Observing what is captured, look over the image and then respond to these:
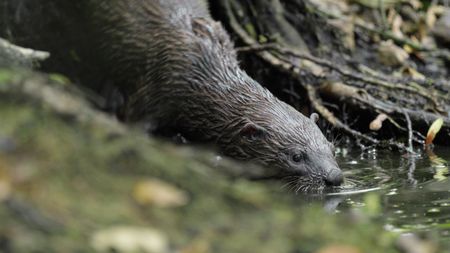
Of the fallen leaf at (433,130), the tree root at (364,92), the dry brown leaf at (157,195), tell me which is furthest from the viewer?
the tree root at (364,92)

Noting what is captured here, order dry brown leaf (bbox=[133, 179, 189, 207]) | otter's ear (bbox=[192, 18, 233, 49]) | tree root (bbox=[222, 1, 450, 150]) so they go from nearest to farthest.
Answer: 1. dry brown leaf (bbox=[133, 179, 189, 207])
2. otter's ear (bbox=[192, 18, 233, 49])
3. tree root (bbox=[222, 1, 450, 150])

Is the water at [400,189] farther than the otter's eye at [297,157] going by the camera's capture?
No

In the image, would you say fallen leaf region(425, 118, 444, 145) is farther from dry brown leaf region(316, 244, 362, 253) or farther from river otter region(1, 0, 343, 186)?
dry brown leaf region(316, 244, 362, 253)

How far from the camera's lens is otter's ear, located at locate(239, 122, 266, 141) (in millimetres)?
5820

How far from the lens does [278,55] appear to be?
7512mm

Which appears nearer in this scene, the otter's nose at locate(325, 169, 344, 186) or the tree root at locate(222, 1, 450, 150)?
the otter's nose at locate(325, 169, 344, 186)

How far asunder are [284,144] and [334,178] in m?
0.48

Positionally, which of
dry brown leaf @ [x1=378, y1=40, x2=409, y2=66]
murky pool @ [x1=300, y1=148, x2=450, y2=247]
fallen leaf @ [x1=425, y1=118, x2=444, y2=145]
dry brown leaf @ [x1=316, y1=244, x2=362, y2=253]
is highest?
dry brown leaf @ [x1=378, y1=40, x2=409, y2=66]

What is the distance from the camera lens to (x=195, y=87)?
6223 mm

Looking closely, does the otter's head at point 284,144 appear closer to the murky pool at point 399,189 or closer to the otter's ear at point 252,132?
the otter's ear at point 252,132

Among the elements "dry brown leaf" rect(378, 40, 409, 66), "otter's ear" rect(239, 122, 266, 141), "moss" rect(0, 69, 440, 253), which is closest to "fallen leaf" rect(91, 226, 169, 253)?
"moss" rect(0, 69, 440, 253)

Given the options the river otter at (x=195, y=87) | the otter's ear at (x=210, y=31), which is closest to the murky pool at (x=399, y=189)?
the river otter at (x=195, y=87)

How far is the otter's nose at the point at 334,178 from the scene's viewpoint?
5461mm

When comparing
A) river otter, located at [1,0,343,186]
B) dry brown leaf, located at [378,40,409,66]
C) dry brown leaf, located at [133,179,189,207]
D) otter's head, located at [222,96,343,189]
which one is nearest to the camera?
dry brown leaf, located at [133,179,189,207]
